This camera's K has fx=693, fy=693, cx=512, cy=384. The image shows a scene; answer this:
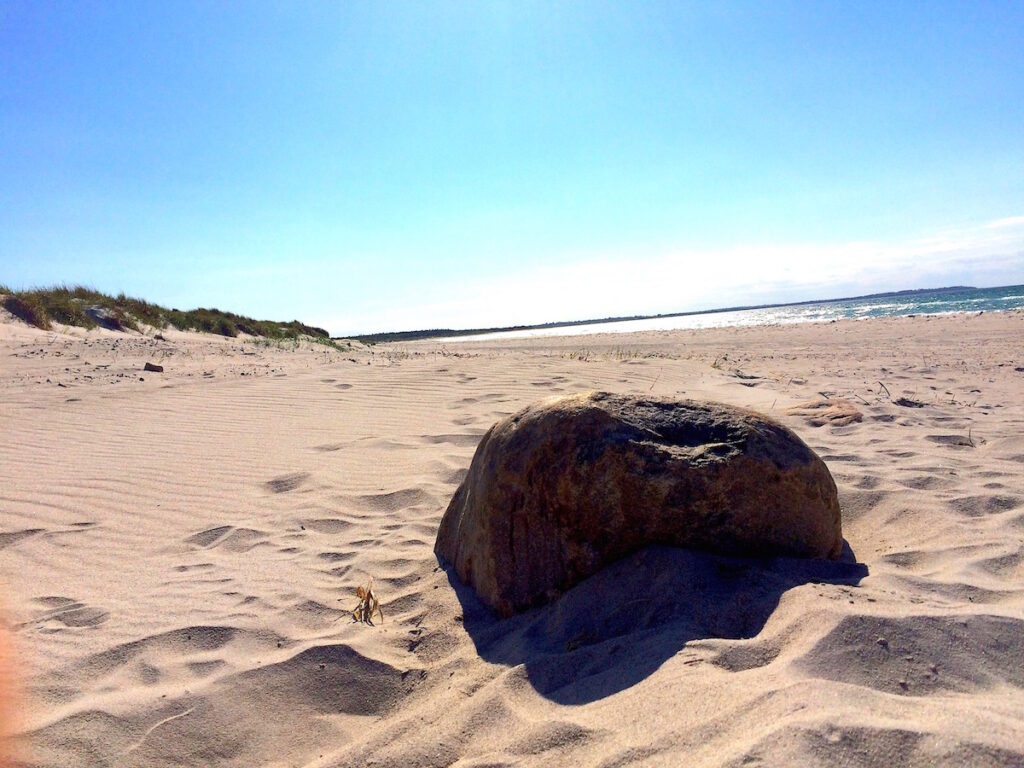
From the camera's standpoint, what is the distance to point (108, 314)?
44.1 ft

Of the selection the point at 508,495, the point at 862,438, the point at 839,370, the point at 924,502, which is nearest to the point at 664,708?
the point at 508,495

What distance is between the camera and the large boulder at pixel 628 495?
2453 mm

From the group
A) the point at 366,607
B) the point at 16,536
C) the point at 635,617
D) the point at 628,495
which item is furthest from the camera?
the point at 16,536

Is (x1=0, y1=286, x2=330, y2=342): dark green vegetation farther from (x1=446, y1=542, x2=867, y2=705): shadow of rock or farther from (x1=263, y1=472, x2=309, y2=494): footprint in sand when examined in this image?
(x1=446, y1=542, x2=867, y2=705): shadow of rock

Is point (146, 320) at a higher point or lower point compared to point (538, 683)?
higher

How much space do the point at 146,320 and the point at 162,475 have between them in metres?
11.2

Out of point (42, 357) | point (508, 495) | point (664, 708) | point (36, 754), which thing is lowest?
point (36, 754)

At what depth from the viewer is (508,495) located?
262 centimetres

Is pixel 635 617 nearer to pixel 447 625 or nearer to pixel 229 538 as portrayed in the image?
pixel 447 625

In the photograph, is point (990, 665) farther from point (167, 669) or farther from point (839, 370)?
point (839, 370)

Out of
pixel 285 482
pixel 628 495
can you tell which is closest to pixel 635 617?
pixel 628 495

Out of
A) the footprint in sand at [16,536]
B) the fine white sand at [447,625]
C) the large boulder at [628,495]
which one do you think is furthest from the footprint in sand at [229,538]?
the large boulder at [628,495]

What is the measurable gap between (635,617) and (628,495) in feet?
1.37

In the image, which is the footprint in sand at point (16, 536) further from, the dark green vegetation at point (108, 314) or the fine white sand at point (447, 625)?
the dark green vegetation at point (108, 314)
